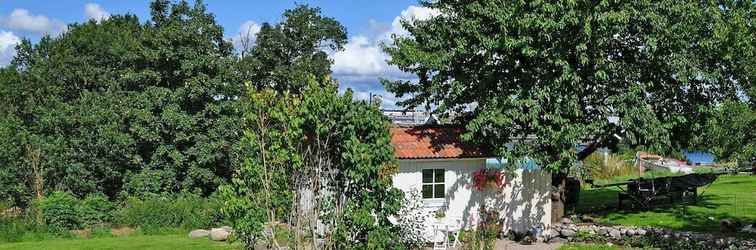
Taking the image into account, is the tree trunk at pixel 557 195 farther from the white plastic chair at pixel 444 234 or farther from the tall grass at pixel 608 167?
the tall grass at pixel 608 167

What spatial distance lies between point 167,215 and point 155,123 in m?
4.30

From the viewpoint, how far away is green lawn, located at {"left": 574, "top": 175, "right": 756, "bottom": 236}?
17531mm

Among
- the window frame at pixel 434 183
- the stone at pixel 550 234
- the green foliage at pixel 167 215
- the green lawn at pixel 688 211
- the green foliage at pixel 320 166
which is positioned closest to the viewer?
the green foliage at pixel 320 166

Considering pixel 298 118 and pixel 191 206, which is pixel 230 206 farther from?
pixel 191 206

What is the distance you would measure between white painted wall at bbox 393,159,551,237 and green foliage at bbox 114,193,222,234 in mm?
6343

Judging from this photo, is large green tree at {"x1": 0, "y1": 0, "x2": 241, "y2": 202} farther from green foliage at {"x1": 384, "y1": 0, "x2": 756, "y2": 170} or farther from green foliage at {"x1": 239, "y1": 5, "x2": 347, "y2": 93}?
green foliage at {"x1": 384, "y1": 0, "x2": 756, "y2": 170}

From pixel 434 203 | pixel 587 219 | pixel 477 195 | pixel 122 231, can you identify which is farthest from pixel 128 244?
pixel 587 219

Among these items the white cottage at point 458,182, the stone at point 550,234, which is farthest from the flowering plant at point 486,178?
the stone at point 550,234

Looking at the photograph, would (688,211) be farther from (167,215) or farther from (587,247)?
(167,215)

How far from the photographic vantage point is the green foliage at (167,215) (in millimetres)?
19641

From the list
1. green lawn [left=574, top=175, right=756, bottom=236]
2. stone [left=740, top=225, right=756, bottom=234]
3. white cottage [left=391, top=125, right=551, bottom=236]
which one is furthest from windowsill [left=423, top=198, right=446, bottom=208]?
stone [left=740, top=225, right=756, bottom=234]

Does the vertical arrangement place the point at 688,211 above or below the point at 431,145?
below

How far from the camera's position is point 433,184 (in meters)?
17.0

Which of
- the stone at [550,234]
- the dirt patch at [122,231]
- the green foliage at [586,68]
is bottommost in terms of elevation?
the dirt patch at [122,231]
